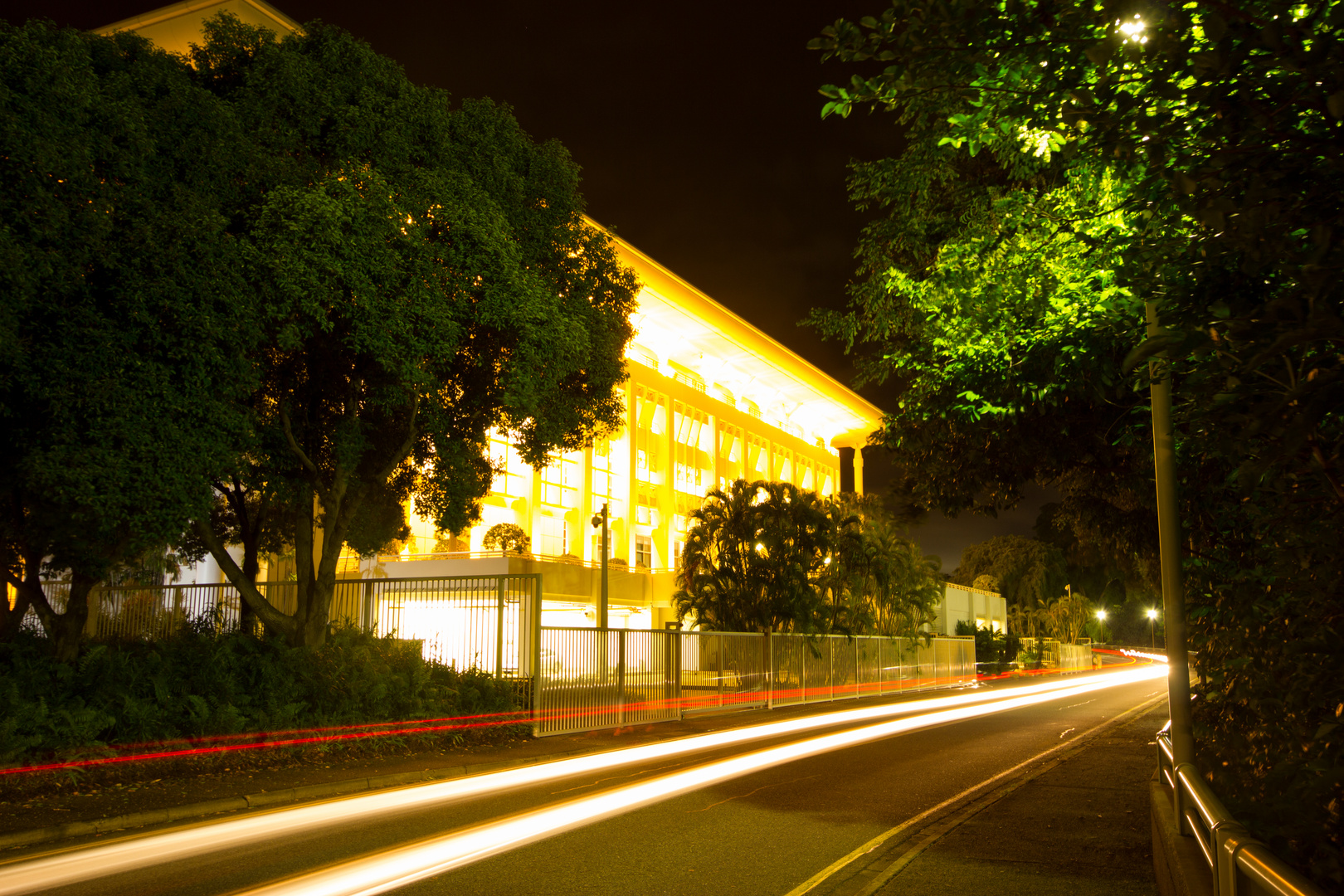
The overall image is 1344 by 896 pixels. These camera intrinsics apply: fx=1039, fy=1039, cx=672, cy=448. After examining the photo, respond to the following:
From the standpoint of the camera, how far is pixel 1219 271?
5.28 meters

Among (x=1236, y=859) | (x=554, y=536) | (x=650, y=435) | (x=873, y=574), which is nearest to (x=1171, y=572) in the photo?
(x=1236, y=859)

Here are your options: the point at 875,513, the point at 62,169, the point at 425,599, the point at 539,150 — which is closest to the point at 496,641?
the point at 425,599

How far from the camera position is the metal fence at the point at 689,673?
1938 cm

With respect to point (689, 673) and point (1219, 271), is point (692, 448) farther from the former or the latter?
point (1219, 271)

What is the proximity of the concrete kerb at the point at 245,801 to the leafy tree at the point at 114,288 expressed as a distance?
13.2 ft

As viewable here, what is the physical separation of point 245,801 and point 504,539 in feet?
112

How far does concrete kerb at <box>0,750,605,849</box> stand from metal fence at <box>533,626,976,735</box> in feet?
12.9

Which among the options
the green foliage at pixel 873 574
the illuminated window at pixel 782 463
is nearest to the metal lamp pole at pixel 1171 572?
the green foliage at pixel 873 574

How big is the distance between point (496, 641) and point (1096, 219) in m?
13.0

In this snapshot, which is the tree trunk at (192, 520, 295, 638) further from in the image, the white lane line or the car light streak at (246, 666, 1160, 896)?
the white lane line

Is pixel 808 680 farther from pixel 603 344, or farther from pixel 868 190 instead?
pixel 868 190

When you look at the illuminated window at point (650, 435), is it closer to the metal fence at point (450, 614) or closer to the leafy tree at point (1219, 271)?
the metal fence at point (450, 614)

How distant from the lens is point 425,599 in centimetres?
1950

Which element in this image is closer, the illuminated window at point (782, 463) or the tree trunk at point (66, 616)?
the tree trunk at point (66, 616)
